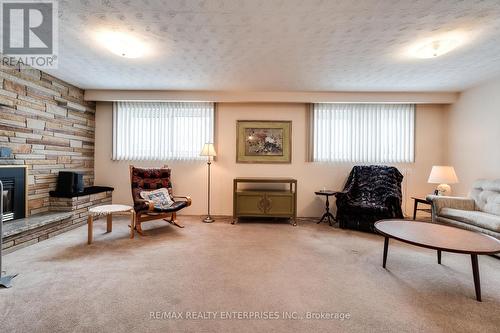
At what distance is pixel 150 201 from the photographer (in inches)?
133

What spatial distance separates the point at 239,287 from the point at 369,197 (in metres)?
2.98

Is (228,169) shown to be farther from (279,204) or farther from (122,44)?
(122,44)

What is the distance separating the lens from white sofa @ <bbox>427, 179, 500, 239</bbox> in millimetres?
2850

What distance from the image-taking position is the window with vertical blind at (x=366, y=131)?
175 inches


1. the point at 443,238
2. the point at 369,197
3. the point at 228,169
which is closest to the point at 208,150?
the point at 228,169

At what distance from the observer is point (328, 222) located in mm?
4117

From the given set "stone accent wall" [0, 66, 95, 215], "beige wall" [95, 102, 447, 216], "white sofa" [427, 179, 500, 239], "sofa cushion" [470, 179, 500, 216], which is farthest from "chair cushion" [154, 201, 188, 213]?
"sofa cushion" [470, 179, 500, 216]

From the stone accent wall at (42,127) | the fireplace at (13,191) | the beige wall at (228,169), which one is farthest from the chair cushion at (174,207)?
the stone accent wall at (42,127)

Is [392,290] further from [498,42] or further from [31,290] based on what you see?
[31,290]

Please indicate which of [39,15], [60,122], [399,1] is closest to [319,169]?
[399,1]

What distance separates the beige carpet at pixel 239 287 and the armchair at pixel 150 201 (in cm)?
40

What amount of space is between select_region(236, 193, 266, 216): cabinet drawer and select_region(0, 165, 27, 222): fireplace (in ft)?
9.99

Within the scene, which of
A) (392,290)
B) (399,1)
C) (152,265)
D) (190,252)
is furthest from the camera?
(190,252)

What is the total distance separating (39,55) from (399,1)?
13.1 ft
